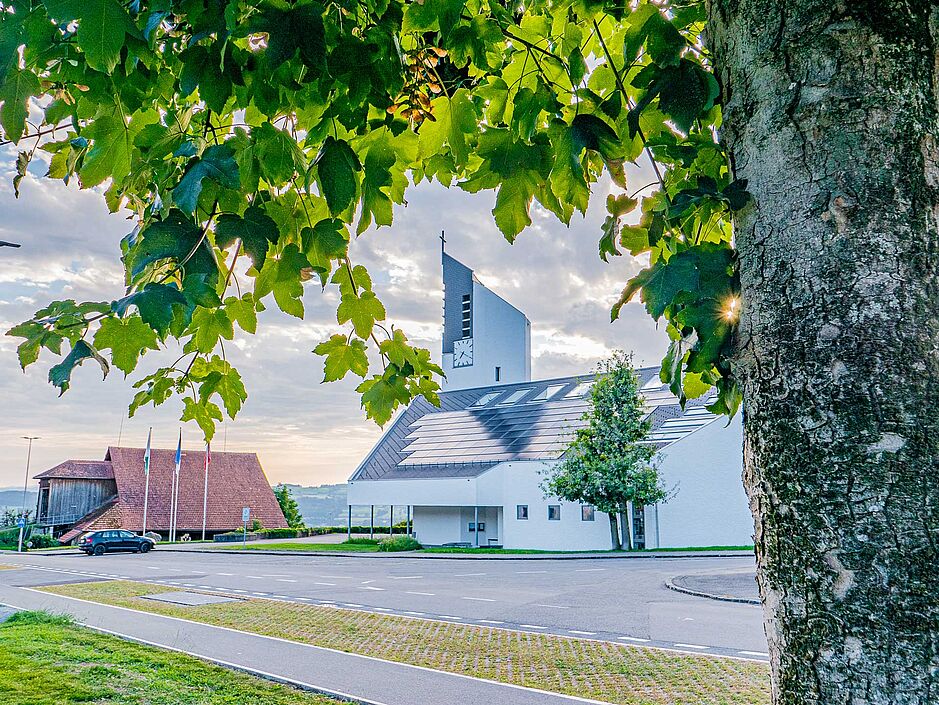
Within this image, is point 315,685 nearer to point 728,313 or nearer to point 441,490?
point 728,313

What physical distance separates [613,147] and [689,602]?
16.1 metres

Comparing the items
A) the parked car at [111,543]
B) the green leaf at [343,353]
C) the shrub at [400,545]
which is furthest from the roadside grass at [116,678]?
the parked car at [111,543]

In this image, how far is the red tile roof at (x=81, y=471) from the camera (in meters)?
50.8

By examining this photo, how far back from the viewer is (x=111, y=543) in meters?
40.2

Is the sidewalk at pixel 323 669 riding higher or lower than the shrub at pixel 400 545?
higher

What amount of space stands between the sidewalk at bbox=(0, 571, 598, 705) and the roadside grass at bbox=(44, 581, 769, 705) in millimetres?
453

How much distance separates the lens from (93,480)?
52188mm

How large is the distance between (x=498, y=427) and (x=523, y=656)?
3225 cm

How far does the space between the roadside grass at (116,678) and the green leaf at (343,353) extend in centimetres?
604

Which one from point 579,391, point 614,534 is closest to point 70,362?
point 614,534

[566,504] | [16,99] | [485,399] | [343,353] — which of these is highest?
[485,399]

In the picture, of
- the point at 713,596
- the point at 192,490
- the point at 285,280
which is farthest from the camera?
the point at 192,490

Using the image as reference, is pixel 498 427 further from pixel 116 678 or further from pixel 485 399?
pixel 116 678

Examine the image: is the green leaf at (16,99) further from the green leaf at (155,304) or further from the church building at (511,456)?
the church building at (511,456)
